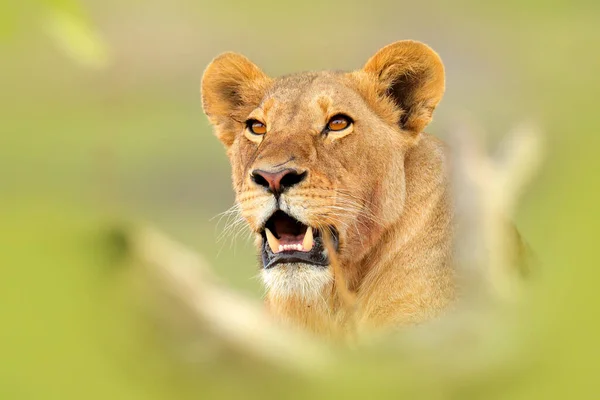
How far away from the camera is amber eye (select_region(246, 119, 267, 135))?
3.46 m

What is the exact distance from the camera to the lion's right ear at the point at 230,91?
A: 12.6 feet

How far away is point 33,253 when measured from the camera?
1.12 feet

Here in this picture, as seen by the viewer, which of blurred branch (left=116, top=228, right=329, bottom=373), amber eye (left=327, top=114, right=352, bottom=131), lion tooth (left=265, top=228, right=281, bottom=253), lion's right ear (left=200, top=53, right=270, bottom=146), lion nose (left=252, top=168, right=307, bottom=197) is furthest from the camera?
lion's right ear (left=200, top=53, right=270, bottom=146)

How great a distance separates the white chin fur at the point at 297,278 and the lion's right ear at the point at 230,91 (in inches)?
40.2

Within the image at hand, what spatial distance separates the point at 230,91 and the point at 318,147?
2.79 ft

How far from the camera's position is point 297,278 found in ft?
9.58

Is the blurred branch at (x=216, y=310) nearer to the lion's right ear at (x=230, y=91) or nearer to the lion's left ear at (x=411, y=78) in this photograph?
the lion's left ear at (x=411, y=78)

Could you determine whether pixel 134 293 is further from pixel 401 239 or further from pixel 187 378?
pixel 401 239

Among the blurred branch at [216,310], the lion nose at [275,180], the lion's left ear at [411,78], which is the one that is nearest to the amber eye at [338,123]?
the lion's left ear at [411,78]

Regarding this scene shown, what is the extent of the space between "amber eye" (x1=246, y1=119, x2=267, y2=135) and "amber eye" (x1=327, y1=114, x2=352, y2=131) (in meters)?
0.27

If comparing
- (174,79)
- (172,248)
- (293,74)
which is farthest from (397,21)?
(172,248)

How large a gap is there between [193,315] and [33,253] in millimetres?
91

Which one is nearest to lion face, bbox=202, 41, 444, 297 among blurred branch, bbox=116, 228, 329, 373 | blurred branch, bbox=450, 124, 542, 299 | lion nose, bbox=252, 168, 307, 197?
lion nose, bbox=252, 168, 307, 197

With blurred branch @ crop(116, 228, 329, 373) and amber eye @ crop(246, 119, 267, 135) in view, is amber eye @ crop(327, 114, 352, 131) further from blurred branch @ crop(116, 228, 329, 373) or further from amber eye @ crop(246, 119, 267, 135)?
blurred branch @ crop(116, 228, 329, 373)
